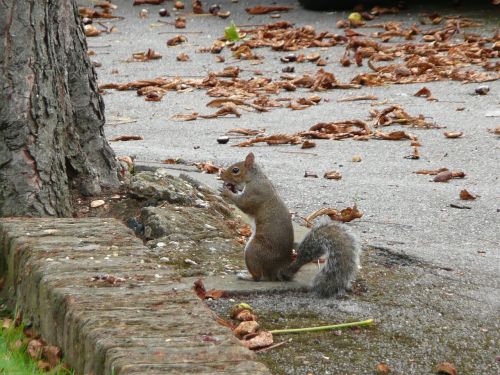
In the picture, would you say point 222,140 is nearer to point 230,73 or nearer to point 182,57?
point 230,73

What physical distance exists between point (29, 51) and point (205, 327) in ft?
6.45

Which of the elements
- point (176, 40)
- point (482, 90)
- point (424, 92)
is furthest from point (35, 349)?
point (176, 40)

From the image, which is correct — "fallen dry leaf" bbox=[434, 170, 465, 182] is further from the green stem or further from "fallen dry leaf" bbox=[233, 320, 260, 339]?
"fallen dry leaf" bbox=[233, 320, 260, 339]

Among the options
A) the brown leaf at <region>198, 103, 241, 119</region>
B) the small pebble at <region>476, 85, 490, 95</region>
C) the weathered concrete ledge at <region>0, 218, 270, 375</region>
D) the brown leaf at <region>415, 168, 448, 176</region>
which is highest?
the weathered concrete ledge at <region>0, 218, 270, 375</region>

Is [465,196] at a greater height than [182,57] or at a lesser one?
greater

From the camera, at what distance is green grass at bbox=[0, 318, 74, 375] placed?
336cm

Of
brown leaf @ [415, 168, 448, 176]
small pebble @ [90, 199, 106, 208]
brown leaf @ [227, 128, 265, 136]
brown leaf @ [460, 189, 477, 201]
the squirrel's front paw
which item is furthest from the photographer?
brown leaf @ [227, 128, 265, 136]

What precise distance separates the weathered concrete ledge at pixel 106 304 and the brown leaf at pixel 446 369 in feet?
2.76

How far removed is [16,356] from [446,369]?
4.84 feet

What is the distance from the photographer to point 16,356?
3600 millimetres

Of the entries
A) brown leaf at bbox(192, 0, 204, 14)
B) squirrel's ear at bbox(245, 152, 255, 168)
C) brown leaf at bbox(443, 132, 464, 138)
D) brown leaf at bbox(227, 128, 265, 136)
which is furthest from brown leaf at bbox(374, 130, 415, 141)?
brown leaf at bbox(192, 0, 204, 14)

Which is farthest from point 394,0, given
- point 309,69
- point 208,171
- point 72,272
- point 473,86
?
point 72,272

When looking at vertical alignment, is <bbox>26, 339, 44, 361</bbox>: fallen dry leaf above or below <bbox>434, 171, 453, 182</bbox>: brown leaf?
above

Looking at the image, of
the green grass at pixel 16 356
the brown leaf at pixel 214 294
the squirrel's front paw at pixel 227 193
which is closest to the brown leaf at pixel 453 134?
the squirrel's front paw at pixel 227 193
